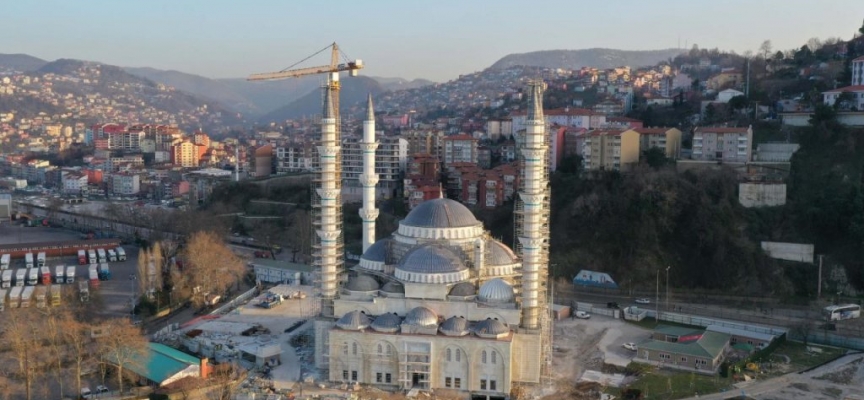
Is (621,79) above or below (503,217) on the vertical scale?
above

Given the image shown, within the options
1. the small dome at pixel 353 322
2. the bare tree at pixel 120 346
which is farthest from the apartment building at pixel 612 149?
the bare tree at pixel 120 346

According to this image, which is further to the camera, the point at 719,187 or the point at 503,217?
the point at 503,217

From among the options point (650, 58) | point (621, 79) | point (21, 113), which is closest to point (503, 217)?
point (621, 79)

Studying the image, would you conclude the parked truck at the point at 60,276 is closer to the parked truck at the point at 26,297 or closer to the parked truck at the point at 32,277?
the parked truck at the point at 32,277

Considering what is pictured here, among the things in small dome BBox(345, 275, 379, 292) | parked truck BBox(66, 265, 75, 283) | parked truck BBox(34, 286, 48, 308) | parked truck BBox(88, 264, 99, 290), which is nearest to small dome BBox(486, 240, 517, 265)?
small dome BBox(345, 275, 379, 292)

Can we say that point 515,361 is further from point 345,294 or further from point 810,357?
point 810,357

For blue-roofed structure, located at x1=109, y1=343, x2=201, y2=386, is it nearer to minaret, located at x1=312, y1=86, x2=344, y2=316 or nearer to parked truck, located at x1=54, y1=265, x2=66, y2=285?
minaret, located at x1=312, y1=86, x2=344, y2=316

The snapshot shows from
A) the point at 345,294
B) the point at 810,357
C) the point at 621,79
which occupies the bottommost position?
the point at 810,357
